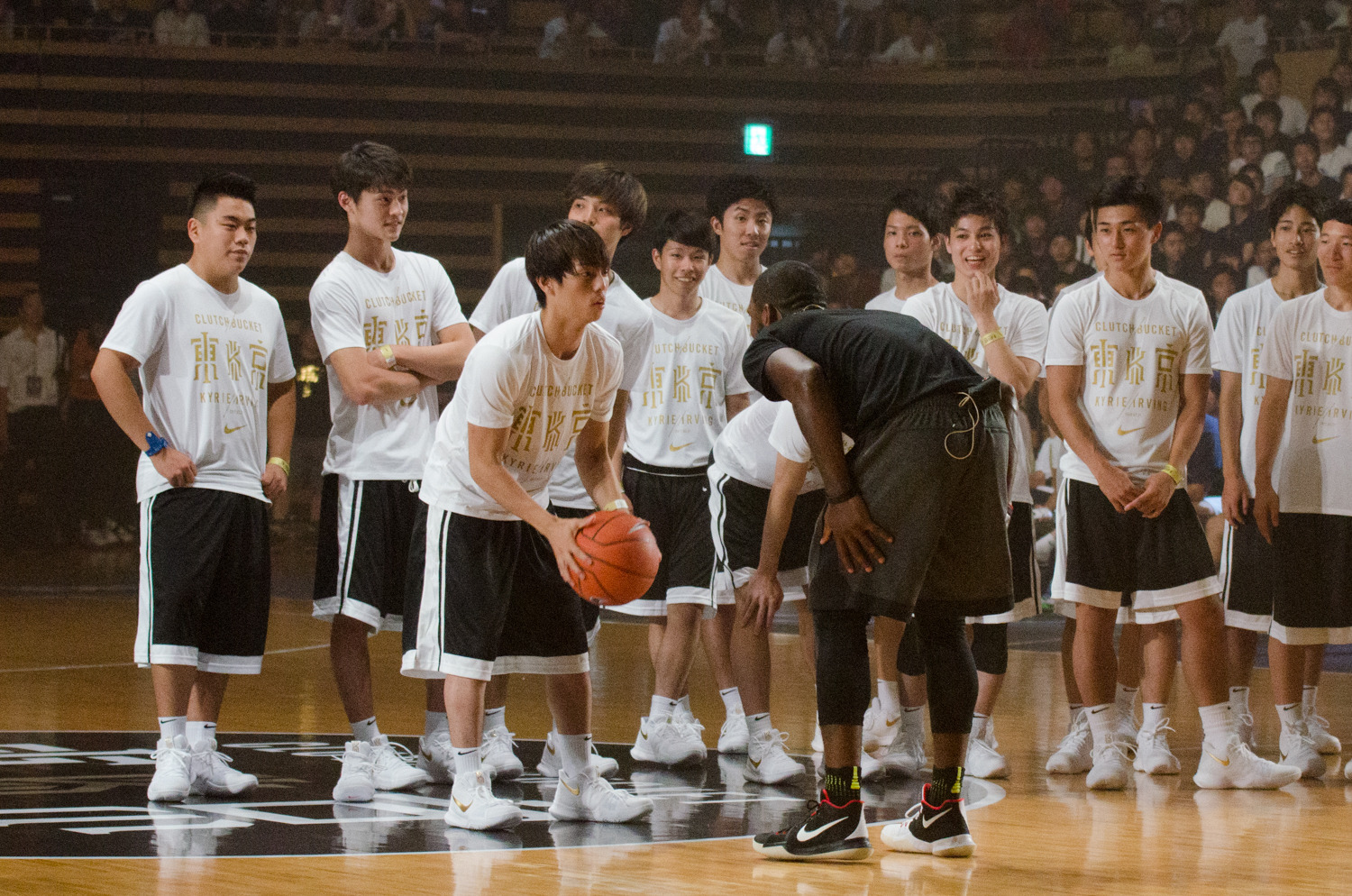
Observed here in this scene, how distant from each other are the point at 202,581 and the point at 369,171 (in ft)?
3.67

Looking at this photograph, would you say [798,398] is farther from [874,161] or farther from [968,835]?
[874,161]

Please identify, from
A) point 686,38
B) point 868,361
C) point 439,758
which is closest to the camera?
point 868,361

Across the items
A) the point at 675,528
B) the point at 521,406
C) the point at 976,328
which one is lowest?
the point at 675,528

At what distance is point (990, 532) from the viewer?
323cm

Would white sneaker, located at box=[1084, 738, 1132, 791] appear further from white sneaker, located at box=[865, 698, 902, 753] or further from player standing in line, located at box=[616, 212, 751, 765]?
player standing in line, located at box=[616, 212, 751, 765]

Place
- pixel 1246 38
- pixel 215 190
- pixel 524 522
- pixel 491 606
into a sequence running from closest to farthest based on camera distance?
pixel 491 606 < pixel 524 522 < pixel 215 190 < pixel 1246 38

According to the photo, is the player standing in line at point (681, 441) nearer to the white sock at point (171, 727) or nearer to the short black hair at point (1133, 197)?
the short black hair at point (1133, 197)

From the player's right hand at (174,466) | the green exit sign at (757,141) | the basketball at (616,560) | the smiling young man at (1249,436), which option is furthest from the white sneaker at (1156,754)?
the green exit sign at (757,141)

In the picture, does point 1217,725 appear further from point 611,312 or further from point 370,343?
point 370,343

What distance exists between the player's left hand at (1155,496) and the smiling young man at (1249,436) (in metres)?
0.52

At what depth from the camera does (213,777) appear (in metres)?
3.69

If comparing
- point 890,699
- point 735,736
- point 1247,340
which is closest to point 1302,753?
point 890,699

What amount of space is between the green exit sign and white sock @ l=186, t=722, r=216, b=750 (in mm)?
8493

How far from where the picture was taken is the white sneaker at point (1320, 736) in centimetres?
460
